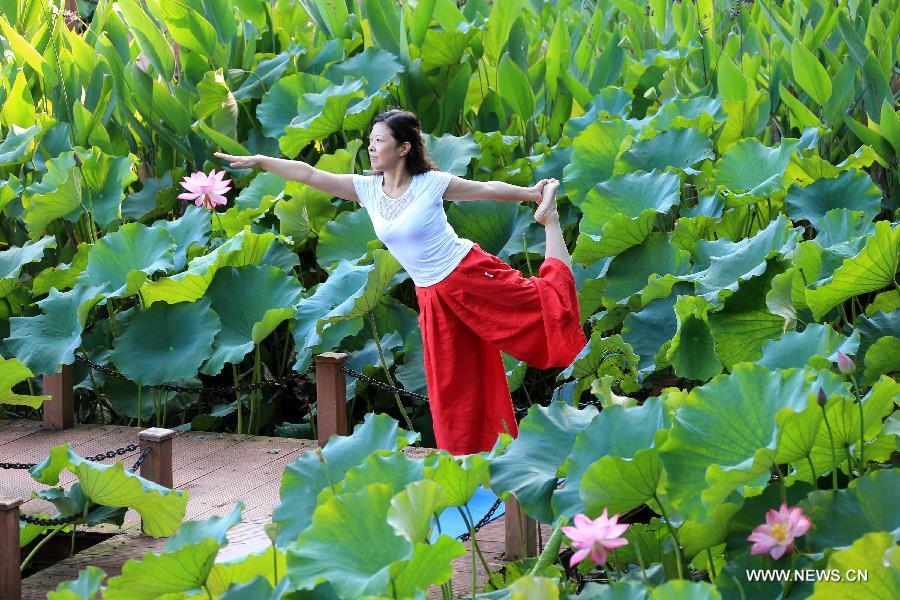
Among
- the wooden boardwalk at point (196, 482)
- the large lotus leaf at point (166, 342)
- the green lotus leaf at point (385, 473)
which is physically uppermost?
the green lotus leaf at point (385, 473)

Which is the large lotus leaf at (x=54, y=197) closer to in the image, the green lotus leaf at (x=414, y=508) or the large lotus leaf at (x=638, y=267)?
the large lotus leaf at (x=638, y=267)

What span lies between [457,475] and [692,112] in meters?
2.09

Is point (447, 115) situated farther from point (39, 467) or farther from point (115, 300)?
point (39, 467)

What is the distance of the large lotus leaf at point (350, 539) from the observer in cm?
145

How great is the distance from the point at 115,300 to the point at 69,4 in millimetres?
2954

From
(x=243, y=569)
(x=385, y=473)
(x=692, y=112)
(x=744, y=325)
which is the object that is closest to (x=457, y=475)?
(x=385, y=473)

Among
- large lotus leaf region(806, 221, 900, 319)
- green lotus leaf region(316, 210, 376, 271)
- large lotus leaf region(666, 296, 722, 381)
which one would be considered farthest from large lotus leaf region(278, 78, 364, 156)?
large lotus leaf region(806, 221, 900, 319)

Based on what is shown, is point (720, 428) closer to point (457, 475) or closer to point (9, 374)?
point (457, 475)

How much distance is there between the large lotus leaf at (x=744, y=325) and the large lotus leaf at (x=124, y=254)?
1.54 meters

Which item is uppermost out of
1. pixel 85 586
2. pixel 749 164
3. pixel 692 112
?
pixel 692 112

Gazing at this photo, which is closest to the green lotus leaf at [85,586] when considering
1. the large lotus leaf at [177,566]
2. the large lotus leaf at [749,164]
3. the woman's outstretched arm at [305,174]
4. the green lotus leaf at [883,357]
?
the large lotus leaf at [177,566]

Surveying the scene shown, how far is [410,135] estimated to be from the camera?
253 centimetres

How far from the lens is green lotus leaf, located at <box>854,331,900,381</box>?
2.17 m

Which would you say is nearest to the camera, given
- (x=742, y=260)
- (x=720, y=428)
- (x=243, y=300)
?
(x=720, y=428)
